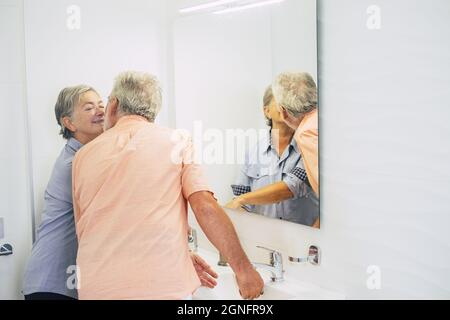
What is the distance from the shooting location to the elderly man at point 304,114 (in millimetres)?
1611

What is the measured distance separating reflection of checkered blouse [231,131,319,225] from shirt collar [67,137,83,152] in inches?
26.3

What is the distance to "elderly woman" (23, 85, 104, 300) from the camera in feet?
6.44

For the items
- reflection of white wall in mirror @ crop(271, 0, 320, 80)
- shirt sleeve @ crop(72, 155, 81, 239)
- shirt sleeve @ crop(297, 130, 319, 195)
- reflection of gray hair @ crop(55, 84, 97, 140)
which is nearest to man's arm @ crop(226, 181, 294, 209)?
shirt sleeve @ crop(297, 130, 319, 195)

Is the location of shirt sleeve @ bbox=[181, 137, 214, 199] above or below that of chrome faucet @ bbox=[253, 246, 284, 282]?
above

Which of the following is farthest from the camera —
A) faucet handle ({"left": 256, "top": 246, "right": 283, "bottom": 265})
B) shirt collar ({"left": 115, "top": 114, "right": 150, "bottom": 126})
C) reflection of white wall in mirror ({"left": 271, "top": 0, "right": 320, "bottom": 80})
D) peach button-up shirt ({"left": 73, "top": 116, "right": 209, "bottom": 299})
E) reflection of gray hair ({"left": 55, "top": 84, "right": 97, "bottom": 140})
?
reflection of gray hair ({"left": 55, "top": 84, "right": 97, "bottom": 140})

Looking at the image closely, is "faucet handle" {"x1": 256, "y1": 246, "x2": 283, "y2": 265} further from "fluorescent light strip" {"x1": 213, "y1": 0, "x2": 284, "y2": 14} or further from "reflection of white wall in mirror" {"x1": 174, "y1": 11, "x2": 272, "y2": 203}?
"fluorescent light strip" {"x1": 213, "y1": 0, "x2": 284, "y2": 14}

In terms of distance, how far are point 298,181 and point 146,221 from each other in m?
0.55

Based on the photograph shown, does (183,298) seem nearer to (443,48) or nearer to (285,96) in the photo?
(285,96)

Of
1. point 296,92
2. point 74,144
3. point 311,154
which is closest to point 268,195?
point 311,154

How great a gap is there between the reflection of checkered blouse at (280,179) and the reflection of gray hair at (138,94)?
44cm

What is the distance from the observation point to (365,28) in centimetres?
144
